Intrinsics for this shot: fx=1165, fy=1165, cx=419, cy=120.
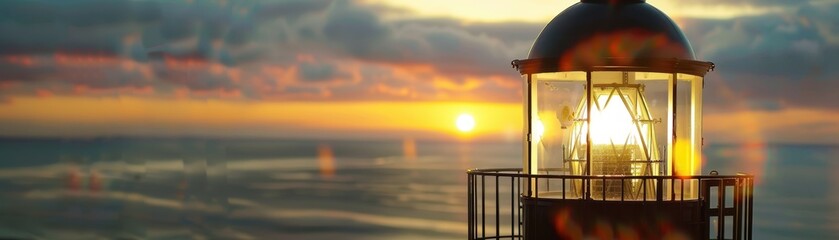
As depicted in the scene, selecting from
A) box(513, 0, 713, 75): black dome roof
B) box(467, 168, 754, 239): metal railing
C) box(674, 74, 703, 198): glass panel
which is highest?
box(513, 0, 713, 75): black dome roof

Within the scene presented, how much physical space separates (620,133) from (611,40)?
39.3 inches

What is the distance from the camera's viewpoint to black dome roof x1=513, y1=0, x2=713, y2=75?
12086 mm

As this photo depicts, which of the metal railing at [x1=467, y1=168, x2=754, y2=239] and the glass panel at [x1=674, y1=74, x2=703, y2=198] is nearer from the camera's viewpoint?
the metal railing at [x1=467, y1=168, x2=754, y2=239]

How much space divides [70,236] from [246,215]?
7.87 meters

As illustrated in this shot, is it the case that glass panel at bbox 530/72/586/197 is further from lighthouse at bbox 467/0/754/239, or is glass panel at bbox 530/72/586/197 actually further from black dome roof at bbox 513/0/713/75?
black dome roof at bbox 513/0/713/75

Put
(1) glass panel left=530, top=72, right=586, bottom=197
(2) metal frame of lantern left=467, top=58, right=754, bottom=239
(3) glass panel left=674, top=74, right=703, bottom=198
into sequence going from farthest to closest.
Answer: (1) glass panel left=530, top=72, right=586, bottom=197
(3) glass panel left=674, top=74, right=703, bottom=198
(2) metal frame of lantern left=467, top=58, right=754, bottom=239

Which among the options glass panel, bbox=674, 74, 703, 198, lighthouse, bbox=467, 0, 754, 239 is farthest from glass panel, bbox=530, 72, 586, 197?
glass panel, bbox=674, 74, 703, 198

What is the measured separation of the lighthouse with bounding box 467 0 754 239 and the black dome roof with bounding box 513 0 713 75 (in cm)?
1

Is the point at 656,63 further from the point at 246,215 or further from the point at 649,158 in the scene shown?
the point at 246,215

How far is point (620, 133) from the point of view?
12.3 m

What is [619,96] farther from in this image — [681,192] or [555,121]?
[681,192]

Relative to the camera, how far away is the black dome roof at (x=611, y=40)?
12086 millimetres

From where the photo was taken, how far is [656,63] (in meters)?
12.1

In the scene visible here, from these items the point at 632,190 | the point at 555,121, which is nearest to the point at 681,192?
the point at 632,190
